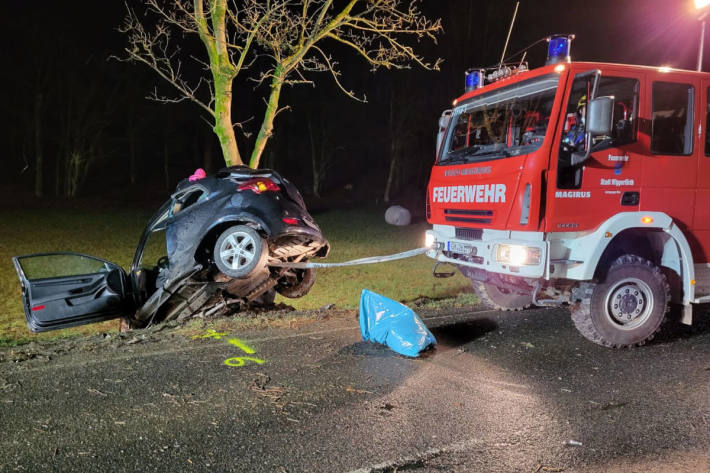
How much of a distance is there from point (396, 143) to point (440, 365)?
3154 cm

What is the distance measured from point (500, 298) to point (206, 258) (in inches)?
156

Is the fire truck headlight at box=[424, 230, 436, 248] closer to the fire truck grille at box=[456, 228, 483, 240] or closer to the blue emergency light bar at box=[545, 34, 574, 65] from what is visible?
the fire truck grille at box=[456, 228, 483, 240]

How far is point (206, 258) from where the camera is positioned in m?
6.70

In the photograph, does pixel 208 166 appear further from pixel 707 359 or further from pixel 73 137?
pixel 707 359

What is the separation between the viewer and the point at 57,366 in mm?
4629

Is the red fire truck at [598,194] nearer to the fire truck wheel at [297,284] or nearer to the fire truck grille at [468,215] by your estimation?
the fire truck grille at [468,215]

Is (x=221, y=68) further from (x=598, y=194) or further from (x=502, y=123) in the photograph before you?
(x=598, y=194)

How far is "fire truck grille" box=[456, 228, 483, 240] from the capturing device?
5766 mm

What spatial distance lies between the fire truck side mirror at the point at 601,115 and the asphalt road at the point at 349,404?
2.23 m

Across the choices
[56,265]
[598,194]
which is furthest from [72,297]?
[56,265]

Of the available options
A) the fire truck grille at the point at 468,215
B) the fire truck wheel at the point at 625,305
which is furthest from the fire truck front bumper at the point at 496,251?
the fire truck wheel at the point at 625,305

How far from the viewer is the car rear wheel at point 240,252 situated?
623 cm

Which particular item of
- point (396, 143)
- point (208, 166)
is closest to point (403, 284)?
point (396, 143)

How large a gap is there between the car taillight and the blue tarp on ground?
2105mm
